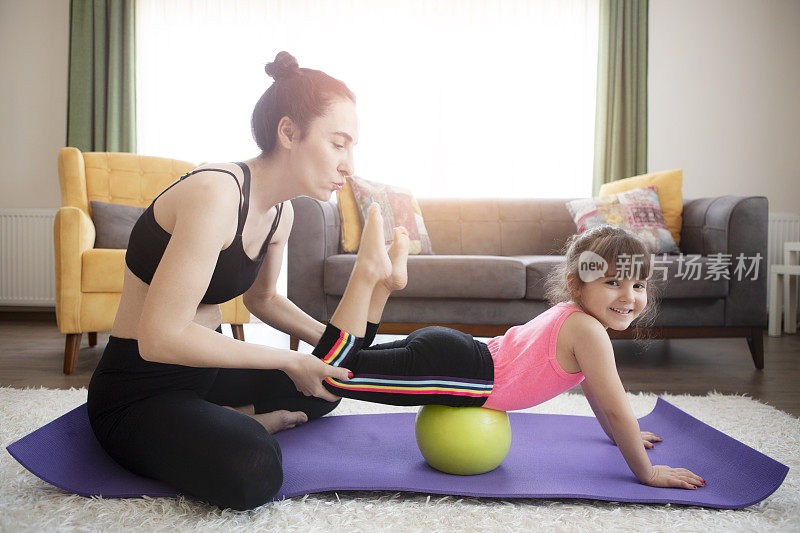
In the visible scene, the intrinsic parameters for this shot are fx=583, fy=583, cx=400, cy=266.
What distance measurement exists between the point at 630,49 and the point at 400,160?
74.6 inches

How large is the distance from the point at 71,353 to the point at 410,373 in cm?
188

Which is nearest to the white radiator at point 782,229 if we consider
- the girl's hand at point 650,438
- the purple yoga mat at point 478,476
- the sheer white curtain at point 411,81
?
the sheer white curtain at point 411,81

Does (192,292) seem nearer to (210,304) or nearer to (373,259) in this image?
(210,304)

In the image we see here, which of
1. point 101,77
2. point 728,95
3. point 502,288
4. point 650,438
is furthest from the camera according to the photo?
point 728,95

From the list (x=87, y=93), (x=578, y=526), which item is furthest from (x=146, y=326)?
(x=87, y=93)

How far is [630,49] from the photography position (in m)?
4.34

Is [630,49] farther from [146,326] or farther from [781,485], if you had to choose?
[146,326]

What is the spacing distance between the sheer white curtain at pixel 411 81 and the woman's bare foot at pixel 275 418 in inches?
119

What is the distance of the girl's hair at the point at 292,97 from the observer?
1.23 meters

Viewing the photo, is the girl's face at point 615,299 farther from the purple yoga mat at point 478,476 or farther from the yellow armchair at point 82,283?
the yellow armchair at point 82,283

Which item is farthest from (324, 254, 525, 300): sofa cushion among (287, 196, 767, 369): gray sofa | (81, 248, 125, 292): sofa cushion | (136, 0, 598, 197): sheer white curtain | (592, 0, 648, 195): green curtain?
(592, 0, 648, 195): green curtain

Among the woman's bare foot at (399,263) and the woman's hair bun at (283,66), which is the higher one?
the woman's hair bun at (283,66)

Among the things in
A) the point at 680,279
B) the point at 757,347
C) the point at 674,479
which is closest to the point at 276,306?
the point at 674,479

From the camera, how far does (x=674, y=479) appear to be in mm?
1282
